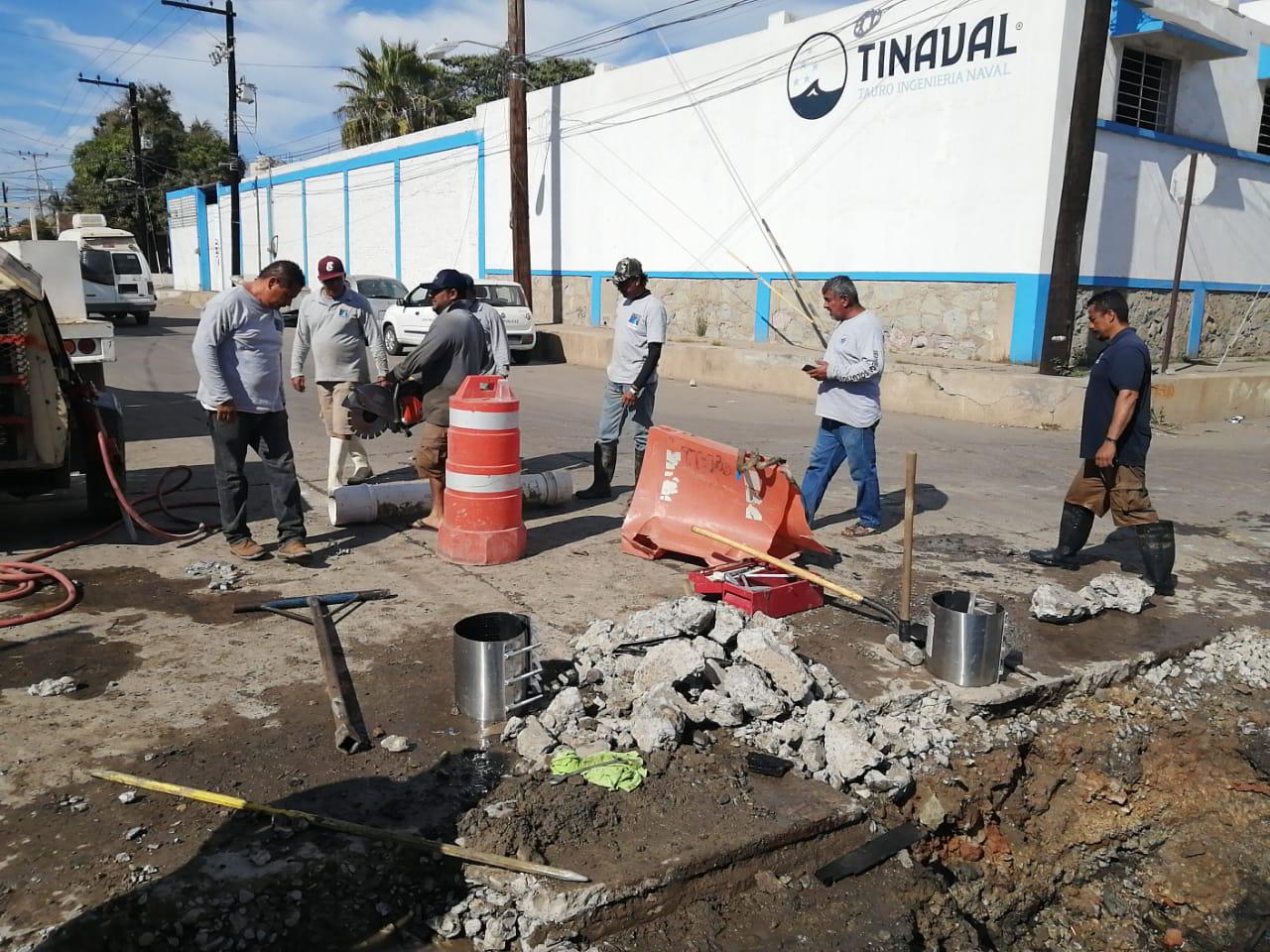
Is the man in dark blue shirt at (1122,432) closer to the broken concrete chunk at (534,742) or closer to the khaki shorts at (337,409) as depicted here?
the broken concrete chunk at (534,742)

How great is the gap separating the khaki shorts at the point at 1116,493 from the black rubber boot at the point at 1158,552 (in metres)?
0.07

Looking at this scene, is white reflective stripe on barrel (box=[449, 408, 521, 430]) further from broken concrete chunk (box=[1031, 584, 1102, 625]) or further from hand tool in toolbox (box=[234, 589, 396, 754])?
broken concrete chunk (box=[1031, 584, 1102, 625])

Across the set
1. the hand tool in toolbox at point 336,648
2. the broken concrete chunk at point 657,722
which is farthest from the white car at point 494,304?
the broken concrete chunk at point 657,722

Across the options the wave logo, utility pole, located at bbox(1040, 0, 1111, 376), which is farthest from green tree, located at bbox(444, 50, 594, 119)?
utility pole, located at bbox(1040, 0, 1111, 376)

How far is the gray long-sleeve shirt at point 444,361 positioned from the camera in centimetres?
684

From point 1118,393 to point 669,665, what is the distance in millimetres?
3517

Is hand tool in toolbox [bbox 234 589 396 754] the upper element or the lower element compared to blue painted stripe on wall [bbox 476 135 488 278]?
lower

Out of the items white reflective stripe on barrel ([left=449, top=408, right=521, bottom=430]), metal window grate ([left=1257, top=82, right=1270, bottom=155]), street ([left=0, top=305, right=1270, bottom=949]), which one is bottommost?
street ([left=0, top=305, right=1270, bottom=949])

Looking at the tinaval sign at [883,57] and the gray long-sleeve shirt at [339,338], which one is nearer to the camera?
the gray long-sleeve shirt at [339,338]

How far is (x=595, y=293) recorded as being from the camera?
79.3 feet

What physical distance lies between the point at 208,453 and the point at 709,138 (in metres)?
13.9

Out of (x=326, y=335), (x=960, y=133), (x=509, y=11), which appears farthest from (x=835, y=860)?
(x=509, y=11)

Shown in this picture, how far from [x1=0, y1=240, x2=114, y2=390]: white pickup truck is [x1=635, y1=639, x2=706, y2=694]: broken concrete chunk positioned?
7201 millimetres

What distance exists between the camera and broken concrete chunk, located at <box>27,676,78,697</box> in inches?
165
